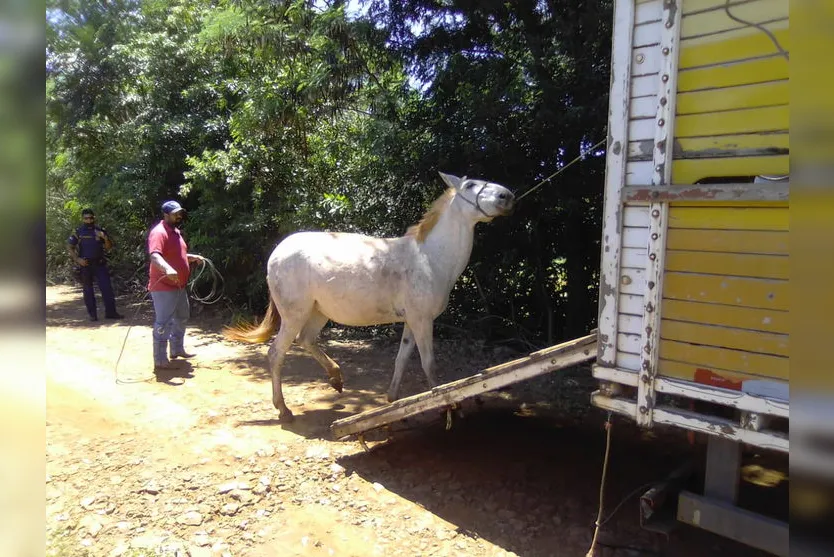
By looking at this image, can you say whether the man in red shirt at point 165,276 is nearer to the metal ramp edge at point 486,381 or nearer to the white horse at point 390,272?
the white horse at point 390,272

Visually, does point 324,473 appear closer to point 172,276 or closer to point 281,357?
point 281,357

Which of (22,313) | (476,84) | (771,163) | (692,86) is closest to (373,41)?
(476,84)

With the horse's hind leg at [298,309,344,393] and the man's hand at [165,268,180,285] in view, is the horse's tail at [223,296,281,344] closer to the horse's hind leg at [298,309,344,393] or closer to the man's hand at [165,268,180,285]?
the horse's hind leg at [298,309,344,393]

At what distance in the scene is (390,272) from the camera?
4.81 meters

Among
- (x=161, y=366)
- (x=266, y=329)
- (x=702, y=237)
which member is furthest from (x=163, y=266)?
(x=702, y=237)

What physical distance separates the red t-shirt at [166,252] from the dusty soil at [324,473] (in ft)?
3.74

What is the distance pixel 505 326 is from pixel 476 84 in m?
3.60

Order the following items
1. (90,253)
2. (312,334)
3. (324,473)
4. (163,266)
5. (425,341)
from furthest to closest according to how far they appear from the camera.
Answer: (90,253)
(163,266)
(312,334)
(425,341)
(324,473)

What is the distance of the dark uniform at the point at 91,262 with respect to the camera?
947 cm

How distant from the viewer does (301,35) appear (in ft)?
26.3

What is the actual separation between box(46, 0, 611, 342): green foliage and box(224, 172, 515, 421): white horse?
1.95 meters

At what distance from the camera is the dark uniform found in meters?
9.47

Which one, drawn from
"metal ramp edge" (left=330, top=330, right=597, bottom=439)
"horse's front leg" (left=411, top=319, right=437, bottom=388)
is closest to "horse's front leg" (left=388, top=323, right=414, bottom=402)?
"horse's front leg" (left=411, top=319, right=437, bottom=388)

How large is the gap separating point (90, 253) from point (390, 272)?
7295mm
